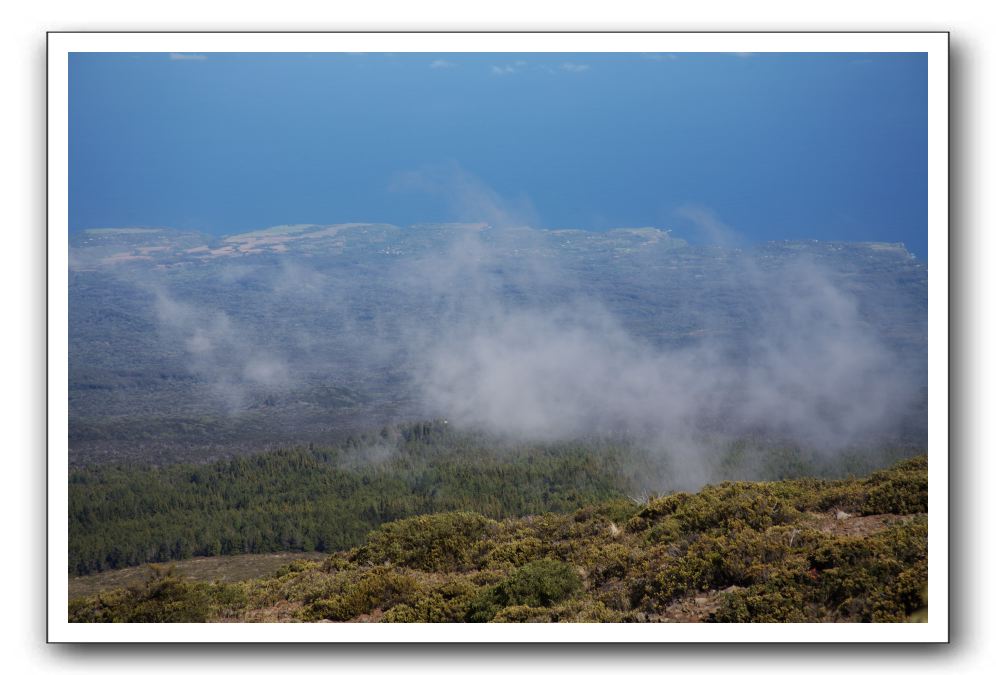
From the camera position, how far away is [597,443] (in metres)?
13.1

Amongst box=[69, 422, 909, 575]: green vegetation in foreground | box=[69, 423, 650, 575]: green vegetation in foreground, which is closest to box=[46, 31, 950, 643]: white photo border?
box=[69, 423, 650, 575]: green vegetation in foreground

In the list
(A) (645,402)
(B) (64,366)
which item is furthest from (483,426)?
(B) (64,366)

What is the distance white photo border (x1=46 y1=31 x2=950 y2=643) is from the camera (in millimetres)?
5766

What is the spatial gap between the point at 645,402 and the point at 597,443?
2.99 m

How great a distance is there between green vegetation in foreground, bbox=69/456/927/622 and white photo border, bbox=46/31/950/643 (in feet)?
0.41

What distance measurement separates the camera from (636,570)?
5.84m

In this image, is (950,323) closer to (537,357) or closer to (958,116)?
(958,116)

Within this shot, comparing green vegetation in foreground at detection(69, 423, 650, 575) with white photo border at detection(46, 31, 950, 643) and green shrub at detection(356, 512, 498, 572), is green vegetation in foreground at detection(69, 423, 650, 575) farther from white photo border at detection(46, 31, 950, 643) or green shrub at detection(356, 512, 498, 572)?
green shrub at detection(356, 512, 498, 572)

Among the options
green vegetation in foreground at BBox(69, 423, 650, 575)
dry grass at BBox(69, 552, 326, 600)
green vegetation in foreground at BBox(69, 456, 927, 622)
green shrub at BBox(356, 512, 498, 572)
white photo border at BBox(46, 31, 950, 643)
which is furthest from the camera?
green vegetation in foreground at BBox(69, 423, 650, 575)

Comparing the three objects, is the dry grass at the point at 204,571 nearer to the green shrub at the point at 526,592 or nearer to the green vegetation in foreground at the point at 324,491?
the green vegetation in foreground at the point at 324,491
